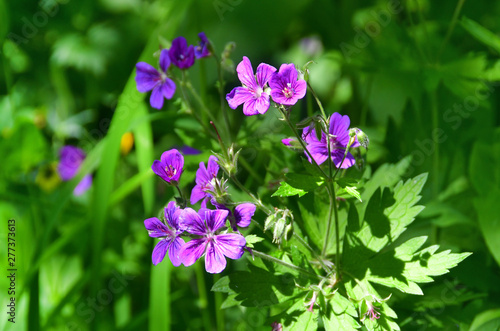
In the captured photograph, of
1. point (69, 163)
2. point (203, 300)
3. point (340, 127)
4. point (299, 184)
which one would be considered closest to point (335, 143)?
point (340, 127)

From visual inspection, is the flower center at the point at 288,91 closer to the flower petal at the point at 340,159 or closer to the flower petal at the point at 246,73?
the flower petal at the point at 246,73

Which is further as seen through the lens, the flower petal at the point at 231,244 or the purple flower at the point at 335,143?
the purple flower at the point at 335,143

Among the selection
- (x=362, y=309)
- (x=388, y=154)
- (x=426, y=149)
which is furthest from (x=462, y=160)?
(x=362, y=309)

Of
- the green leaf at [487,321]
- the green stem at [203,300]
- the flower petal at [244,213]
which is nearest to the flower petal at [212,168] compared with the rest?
the flower petal at [244,213]

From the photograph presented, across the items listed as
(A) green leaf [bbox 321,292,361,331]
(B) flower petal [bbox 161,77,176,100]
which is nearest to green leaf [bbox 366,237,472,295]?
(A) green leaf [bbox 321,292,361,331]

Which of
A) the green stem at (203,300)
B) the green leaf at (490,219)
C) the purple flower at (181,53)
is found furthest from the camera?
the green stem at (203,300)

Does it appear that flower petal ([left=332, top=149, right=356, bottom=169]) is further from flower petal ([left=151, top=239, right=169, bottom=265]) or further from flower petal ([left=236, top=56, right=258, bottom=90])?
Answer: flower petal ([left=151, top=239, right=169, bottom=265])

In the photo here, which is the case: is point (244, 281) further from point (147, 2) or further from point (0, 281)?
point (147, 2)
